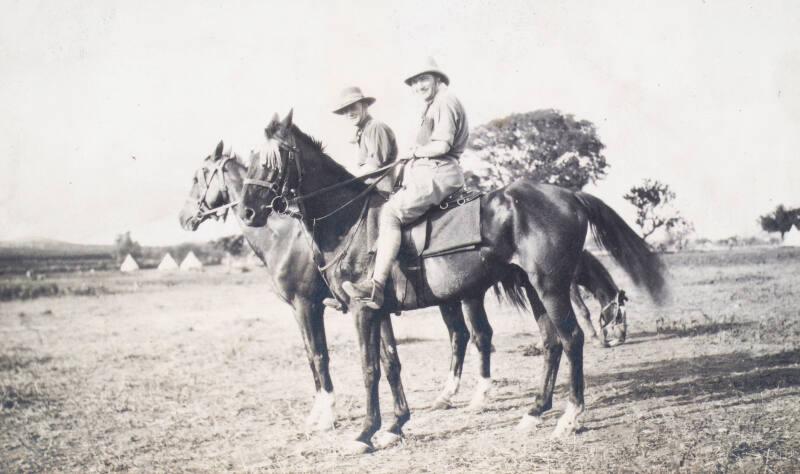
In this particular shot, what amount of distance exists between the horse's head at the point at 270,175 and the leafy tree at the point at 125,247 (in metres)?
3.81

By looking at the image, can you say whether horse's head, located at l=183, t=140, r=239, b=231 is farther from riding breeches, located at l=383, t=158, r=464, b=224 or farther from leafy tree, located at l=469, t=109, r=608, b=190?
leafy tree, located at l=469, t=109, r=608, b=190

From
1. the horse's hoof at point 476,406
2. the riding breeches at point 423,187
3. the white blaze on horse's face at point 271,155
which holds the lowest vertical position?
the horse's hoof at point 476,406

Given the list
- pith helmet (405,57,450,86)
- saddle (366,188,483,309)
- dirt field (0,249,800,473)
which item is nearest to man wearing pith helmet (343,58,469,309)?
pith helmet (405,57,450,86)

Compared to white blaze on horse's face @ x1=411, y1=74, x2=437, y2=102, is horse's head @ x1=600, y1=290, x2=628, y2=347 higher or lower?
lower

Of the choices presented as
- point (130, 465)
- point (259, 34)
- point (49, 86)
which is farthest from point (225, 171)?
point (130, 465)

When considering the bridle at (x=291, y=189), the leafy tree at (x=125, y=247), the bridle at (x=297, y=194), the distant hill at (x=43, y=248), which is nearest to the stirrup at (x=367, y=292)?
the bridle at (x=297, y=194)

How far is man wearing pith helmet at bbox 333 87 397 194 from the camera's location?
5.85 meters

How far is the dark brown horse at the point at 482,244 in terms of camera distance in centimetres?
488

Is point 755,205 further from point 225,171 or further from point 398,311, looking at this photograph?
point 225,171

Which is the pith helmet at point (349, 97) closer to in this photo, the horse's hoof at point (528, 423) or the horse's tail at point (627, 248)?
the horse's tail at point (627, 248)

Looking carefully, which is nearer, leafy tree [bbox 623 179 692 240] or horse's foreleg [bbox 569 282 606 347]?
horse's foreleg [bbox 569 282 606 347]

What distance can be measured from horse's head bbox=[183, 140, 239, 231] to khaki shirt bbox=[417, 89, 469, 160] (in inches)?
94.3

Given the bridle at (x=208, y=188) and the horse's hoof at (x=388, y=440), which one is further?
the bridle at (x=208, y=188)

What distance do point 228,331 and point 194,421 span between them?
494 centimetres
